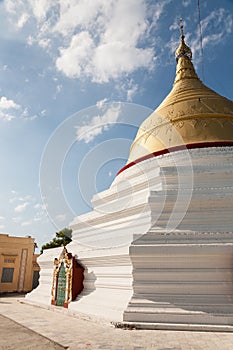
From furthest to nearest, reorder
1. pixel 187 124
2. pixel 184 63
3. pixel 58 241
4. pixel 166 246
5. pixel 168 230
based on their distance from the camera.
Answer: pixel 58 241 < pixel 184 63 < pixel 187 124 < pixel 168 230 < pixel 166 246

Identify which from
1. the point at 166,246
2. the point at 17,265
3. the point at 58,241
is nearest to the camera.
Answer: the point at 166,246

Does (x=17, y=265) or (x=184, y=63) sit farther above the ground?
(x=184, y=63)

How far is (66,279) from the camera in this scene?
10820 mm

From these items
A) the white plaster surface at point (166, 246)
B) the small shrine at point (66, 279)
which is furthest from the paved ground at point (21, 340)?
the small shrine at point (66, 279)

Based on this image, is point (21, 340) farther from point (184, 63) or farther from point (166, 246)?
point (184, 63)

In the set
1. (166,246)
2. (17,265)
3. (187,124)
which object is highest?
(187,124)

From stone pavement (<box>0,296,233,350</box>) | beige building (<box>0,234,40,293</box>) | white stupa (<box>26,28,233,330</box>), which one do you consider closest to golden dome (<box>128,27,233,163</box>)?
white stupa (<box>26,28,233,330</box>)

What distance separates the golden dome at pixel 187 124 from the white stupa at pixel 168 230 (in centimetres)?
5

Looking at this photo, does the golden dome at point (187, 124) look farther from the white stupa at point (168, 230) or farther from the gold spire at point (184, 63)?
the gold spire at point (184, 63)

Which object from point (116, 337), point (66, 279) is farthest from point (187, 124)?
point (116, 337)

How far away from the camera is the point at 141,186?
11.5 meters

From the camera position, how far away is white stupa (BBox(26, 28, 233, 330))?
725cm

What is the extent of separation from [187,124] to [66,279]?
8.10 meters

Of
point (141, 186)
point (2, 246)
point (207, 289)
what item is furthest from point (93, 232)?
point (2, 246)
